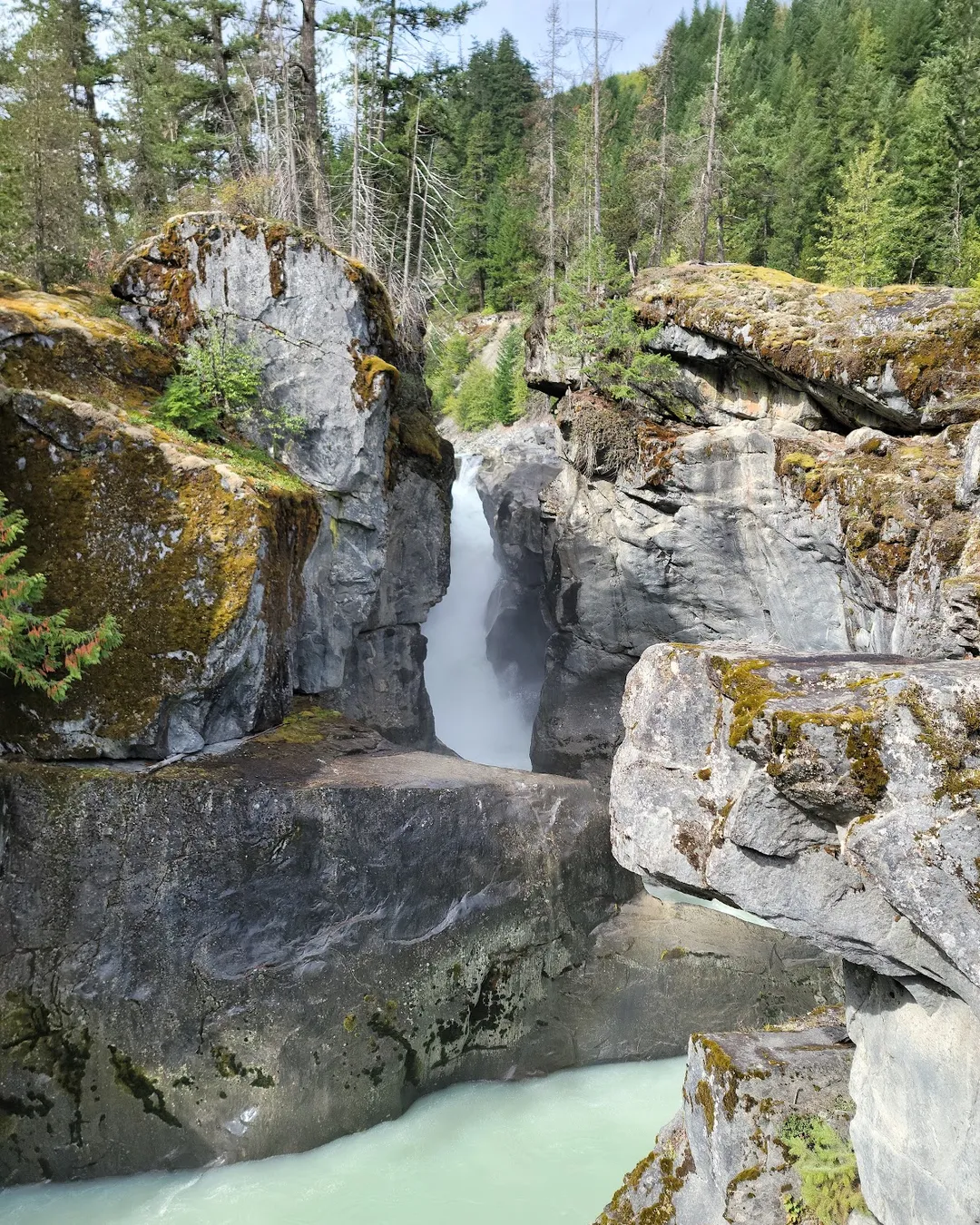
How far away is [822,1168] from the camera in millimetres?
4777

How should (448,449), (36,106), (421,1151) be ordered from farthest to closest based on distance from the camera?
(448,449) → (36,106) → (421,1151)

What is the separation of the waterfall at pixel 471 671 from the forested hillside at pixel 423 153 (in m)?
6.90

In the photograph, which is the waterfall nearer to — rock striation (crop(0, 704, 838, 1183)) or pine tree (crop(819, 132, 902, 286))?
rock striation (crop(0, 704, 838, 1183))

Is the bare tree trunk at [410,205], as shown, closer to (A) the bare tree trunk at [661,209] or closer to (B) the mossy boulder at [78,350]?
(B) the mossy boulder at [78,350]

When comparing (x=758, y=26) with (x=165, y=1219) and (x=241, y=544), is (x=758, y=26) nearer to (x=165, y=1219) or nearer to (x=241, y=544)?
(x=241, y=544)

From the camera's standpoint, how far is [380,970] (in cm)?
857

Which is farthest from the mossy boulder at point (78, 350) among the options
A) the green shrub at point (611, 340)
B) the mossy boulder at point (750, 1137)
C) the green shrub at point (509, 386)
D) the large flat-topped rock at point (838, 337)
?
the green shrub at point (509, 386)

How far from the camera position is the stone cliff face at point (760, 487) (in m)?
10.4

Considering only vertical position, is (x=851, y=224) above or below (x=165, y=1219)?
above

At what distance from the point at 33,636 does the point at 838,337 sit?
11.7 m

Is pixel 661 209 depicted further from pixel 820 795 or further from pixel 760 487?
pixel 820 795

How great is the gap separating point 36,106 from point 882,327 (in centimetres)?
1480

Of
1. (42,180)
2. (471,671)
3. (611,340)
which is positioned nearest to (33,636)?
(42,180)

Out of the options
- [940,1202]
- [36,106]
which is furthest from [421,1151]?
[36,106]
